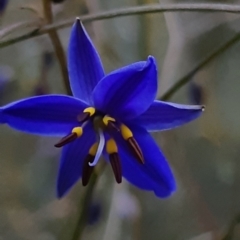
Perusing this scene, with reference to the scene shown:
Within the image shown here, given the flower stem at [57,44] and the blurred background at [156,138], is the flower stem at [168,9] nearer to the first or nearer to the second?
the flower stem at [57,44]

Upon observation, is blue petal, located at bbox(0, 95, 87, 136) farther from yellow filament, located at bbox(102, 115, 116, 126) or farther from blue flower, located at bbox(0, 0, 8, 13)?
blue flower, located at bbox(0, 0, 8, 13)

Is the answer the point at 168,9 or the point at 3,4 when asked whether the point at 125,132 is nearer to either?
the point at 168,9

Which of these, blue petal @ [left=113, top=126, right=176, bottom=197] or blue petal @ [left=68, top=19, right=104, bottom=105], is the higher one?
blue petal @ [left=68, top=19, right=104, bottom=105]

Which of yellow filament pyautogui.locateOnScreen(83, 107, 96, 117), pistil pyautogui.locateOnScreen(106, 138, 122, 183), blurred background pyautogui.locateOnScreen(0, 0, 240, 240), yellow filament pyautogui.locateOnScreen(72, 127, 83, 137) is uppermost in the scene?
yellow filament pyautogui.locateOnScreen(83, 107, 96, 117)

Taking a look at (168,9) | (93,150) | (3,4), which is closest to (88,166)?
(93,150)

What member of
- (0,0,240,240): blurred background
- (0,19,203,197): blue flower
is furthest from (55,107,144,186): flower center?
(0,0,240,240): blurred background

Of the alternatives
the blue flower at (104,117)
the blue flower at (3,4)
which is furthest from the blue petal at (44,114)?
the blue flower at (3,4)

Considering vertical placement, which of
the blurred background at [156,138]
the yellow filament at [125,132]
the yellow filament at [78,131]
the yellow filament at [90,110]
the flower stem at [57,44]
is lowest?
the blurred background at [156,138]
